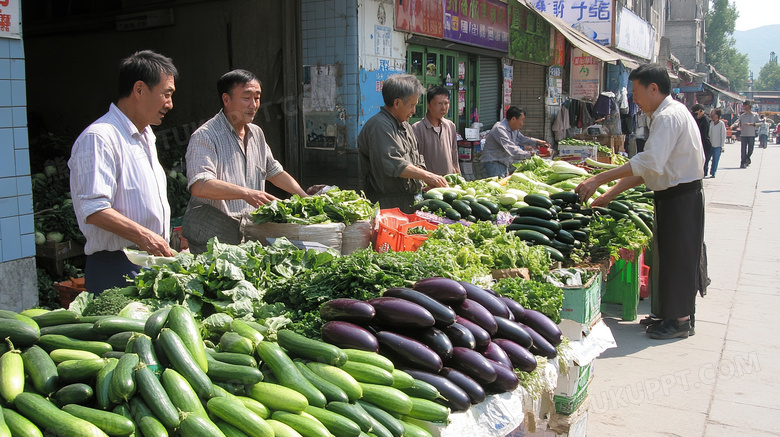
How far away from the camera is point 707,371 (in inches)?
207

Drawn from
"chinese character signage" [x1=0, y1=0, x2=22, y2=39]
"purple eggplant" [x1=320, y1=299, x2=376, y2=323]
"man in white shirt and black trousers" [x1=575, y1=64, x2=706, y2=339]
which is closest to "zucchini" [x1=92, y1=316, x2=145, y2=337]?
"purple eggplant" [x1=320, y1=299, x2=376, y2=323]

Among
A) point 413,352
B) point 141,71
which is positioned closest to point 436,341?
point 413,352

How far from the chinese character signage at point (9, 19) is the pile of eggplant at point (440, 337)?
3.32 m

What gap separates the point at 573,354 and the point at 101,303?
2.33 metres

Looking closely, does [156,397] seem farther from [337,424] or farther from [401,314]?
[401,314]

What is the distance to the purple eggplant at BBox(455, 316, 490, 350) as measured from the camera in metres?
2.69

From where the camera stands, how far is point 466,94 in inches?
471

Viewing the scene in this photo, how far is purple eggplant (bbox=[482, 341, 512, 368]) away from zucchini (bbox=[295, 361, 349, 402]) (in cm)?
81

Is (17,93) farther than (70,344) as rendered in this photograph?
Yes

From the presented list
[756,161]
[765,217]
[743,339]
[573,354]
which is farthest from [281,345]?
[756,161]

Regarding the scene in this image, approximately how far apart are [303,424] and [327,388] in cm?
21

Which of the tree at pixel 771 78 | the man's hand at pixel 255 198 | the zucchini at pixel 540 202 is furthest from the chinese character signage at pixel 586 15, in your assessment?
the tree at pixel 771 78

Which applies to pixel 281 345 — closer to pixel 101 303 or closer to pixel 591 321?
pixel 101 303

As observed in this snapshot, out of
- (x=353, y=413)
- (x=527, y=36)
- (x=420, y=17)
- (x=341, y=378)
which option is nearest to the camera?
(x=353, y=413)
